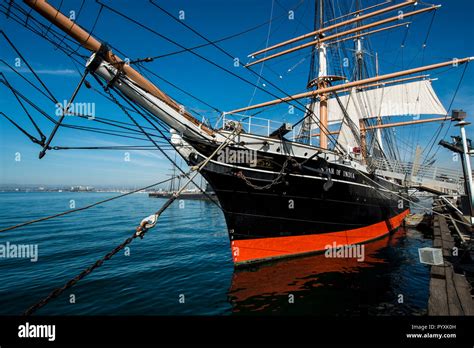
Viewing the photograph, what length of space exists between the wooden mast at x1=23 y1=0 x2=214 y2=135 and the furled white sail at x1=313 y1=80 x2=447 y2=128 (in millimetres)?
21014

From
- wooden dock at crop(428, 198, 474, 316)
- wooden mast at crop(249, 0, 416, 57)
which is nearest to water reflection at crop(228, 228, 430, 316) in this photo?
wooden dock at crop(428, 198, 474, 316)

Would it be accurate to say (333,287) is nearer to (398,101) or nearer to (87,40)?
(87,40)

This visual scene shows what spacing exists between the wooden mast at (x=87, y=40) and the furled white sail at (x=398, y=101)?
827 inches

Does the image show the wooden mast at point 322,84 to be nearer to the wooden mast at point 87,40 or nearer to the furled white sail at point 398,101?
the wooden mast at point 87,40

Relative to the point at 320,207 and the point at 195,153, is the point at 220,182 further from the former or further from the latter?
the point at 320,207

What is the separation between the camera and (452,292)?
492 cm

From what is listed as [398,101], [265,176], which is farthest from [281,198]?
[398,101]

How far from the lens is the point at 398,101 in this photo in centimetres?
2844

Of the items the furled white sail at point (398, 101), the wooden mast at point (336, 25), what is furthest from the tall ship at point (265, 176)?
the furled white sail at point (398, 101)

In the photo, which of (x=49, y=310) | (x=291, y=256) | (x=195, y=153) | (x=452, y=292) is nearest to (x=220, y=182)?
(x=195, y=153)

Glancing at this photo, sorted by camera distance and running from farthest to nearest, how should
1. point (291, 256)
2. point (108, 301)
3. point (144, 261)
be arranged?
point (144, 261), point (291, 256), point (108, 301)

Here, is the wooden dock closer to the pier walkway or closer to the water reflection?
the water reflection

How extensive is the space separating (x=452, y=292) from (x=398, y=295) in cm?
251

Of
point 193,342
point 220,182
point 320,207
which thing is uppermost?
point 220,182
